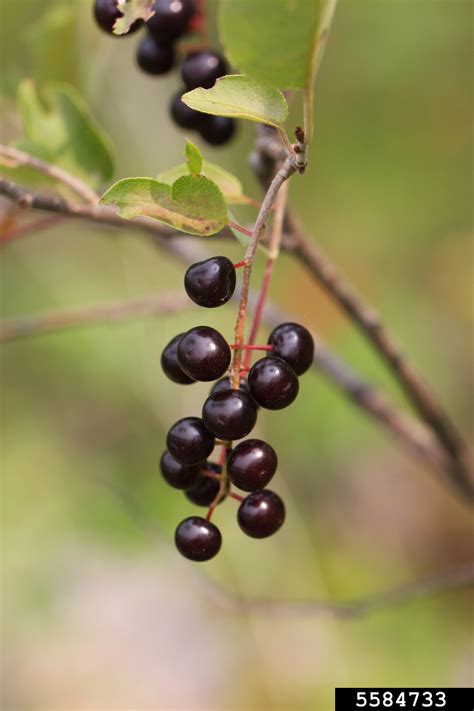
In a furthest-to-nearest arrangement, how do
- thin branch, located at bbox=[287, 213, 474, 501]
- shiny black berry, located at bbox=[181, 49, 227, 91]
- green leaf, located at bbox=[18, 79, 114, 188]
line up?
1. thin branch, located at bbox=[287, 213, 474, 501]
2. green leaf, located at bbox=[18, 79, 114, 188]
3. shiny black berry, located at bbox=[181, 49, 227, 91]

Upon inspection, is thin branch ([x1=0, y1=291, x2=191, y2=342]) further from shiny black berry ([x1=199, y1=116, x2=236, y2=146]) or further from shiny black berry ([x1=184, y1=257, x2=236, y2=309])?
shiny black berry ([x1=184, y1=257, x2=236, y2=309])

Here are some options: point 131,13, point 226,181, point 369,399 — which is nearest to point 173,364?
point 226,181

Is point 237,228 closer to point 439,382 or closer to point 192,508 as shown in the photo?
point 192,508

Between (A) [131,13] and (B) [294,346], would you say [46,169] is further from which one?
(B) [294,346]

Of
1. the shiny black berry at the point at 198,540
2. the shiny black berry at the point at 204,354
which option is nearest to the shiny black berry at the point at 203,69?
the shiny black berry at the point at 204,354

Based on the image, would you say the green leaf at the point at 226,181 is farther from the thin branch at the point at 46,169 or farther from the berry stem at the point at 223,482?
the berry stem at the point at 223,482

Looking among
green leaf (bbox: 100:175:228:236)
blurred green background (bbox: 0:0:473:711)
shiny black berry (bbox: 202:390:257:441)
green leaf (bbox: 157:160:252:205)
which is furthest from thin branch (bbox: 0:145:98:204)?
blurred green background (bbox: 0:0:473:711)
